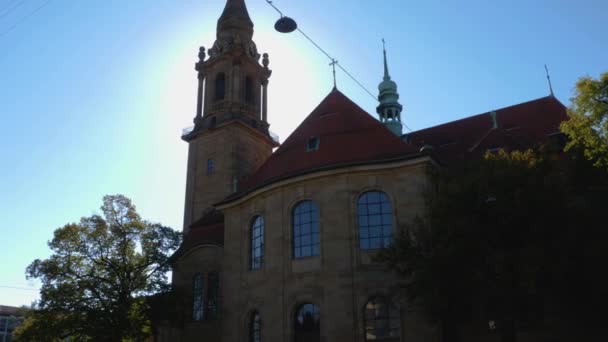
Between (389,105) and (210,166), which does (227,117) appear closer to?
(210,166)

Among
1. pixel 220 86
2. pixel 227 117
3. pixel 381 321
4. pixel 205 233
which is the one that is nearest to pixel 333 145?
pixel 381 321

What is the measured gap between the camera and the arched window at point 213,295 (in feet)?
88.3

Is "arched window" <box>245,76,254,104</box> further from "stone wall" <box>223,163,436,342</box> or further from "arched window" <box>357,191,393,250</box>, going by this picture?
"arched window" <box>357,191,393,250</box>

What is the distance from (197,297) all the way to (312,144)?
10.1m

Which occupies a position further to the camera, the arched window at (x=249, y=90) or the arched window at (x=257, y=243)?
the arched window at (x=249, y=90)

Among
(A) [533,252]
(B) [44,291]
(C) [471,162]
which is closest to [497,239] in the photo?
(A) [533,252]

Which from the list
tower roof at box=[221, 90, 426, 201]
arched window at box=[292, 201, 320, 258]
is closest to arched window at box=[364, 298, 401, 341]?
arched window at box=[292, 201, 320, 258]

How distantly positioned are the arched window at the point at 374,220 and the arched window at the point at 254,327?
5.47m

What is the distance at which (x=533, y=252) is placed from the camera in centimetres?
1445

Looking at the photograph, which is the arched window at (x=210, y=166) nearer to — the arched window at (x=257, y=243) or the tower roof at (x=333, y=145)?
the tower roof at (x=333, y=145)

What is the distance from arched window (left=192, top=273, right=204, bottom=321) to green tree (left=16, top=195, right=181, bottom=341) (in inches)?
123

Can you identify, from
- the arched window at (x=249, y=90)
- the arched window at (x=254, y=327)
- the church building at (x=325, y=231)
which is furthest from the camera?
the arched window at (x=249, y=90)

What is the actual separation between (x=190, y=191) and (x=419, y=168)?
682 inches

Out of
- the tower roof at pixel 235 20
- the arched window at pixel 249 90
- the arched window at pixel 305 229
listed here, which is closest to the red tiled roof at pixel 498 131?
the arched window at pixel 305 229
